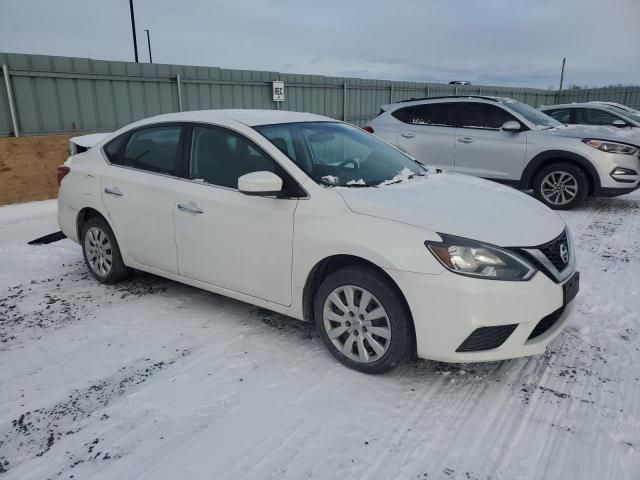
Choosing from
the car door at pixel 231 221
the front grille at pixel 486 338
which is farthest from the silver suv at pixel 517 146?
the front grille at pixel 486 338

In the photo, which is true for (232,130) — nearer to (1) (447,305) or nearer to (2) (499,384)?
(1) (447,305)

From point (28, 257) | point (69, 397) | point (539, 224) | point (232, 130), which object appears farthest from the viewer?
point (28, 257)

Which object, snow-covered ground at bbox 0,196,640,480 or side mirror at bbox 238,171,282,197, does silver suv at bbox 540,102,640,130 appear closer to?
snow-covered ground at bbox 0,196,640,480

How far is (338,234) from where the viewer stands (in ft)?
10.3

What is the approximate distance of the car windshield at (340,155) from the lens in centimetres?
356

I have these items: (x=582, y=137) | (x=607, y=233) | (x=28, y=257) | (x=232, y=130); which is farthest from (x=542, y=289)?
(x=582, y=137)

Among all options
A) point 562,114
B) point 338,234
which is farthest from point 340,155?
point 562,114

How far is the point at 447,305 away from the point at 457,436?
68 centimetres

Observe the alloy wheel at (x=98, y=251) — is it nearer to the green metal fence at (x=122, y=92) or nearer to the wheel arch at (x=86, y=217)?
the wheel arch at (x=86, y=217)

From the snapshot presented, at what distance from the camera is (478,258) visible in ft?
9.25

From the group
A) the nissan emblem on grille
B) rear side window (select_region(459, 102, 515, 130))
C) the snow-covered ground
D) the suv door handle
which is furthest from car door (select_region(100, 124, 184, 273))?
rear side window (select_region(459, 102, 515, 130))

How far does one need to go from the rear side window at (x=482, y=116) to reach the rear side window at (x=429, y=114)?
0.21 metres

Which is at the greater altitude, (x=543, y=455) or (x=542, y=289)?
(x=542, y=289)

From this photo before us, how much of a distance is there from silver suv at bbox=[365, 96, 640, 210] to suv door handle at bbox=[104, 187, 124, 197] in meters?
4.61
